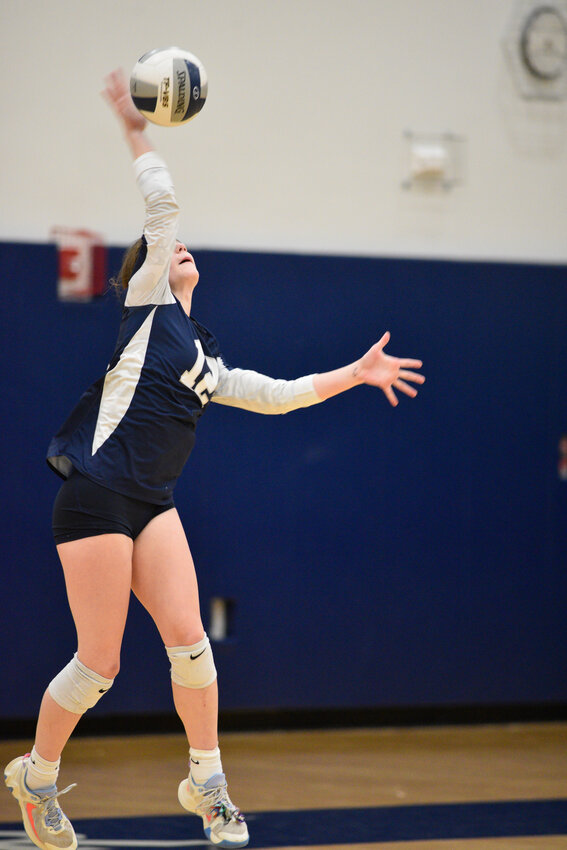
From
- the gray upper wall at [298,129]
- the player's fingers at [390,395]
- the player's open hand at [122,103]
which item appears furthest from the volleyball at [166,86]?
the gray upper wall at [298,129]

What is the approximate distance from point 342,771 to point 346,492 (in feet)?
4.07

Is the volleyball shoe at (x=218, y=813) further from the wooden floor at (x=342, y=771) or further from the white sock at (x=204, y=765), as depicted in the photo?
the wooden floor at (x=342, y=771)

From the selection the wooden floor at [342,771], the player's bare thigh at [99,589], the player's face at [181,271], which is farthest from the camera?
the wooden floor at [342,771]

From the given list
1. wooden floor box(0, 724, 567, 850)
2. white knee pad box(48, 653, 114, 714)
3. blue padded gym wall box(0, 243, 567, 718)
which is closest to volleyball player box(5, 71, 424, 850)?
white knee pad box(48, 653, 114, 714)

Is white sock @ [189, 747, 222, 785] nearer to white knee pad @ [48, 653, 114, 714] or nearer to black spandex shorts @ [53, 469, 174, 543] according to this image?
white knee pad @ [48, 653, 114, 714]

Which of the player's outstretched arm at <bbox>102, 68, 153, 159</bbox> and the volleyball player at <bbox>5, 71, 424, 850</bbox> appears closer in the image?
the volleyball player at <bbox>5, 71, 424, 850</bbox>

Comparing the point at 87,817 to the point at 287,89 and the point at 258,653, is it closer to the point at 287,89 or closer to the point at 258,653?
the point at 258,653

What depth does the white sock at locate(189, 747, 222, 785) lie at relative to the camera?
2777mm

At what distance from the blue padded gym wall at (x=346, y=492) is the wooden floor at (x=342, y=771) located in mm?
177

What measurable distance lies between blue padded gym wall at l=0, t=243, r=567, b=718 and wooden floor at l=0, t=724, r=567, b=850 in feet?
0.58

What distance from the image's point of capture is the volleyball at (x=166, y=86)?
2805 millimetres

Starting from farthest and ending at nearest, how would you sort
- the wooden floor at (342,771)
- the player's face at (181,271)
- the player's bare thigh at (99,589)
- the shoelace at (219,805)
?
the wooden floor at (342,771)
the player's face at (181,271)
the shoelace at (219,805)
the player's bare thigh at (99,589)

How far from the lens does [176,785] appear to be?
12.3ft

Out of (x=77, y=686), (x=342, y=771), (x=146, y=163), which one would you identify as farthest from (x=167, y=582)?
(x=342, y=771)
